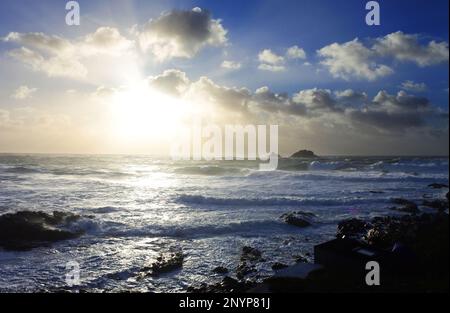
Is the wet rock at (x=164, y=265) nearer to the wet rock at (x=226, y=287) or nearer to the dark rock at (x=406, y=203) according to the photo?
the wet rock at (x=226, y=287)

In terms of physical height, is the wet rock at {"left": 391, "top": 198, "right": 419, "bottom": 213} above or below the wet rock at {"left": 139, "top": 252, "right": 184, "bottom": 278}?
above

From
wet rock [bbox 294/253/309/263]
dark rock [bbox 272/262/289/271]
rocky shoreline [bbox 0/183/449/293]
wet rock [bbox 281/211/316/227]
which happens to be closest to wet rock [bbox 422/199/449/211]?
rocky shoreline [bbox 0/183/449/293]

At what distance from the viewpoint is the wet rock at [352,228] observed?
1850 centimetres

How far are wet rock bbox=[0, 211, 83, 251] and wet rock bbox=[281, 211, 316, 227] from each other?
11.7m

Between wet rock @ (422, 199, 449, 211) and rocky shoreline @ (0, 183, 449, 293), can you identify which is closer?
rocky shoreline @ (0, 183, 449, 293)

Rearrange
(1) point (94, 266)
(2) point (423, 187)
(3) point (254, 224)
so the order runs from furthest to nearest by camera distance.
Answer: (2) point (423, 187), (3) point (254, 224), (1) point (94, 266)

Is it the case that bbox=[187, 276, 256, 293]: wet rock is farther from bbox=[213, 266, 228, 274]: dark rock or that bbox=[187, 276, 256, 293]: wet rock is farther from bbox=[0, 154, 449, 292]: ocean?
bbox=[213, 266, 228, 274]: dark rock

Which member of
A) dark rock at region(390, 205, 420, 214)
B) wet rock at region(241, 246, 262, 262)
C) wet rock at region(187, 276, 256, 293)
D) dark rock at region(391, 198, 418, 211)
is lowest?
wet rock at region(187, 276, 256, 293)

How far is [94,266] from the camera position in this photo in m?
13.4

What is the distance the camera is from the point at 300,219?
21.4 metres

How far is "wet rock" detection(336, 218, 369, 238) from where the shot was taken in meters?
18.5
